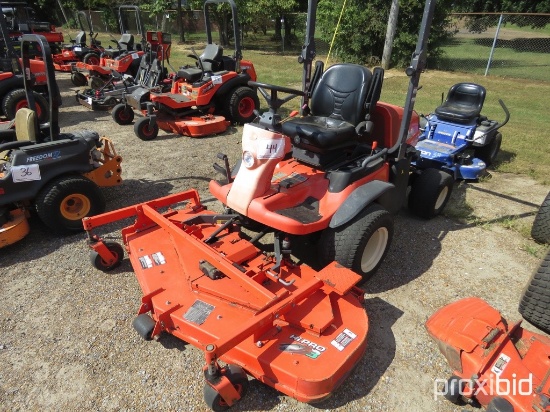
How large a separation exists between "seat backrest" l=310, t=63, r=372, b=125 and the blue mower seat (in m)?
2.57

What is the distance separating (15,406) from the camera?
2201 millimetres

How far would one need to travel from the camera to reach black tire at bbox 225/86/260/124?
7.20 metres

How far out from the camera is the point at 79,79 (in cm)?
1081

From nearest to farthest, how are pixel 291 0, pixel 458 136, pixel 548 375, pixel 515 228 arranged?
pixel 548 375 → pixel 515 228 → pixel 458 136 → pixel 291 0

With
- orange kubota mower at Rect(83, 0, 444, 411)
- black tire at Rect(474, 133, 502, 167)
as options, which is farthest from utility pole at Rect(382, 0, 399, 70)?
orange kubota mower at Rect(83, 0, 444, 411)

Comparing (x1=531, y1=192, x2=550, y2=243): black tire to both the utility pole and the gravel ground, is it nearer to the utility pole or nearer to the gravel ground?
the gravel ground

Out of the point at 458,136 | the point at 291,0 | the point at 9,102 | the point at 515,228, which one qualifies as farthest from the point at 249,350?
the point at 291,0

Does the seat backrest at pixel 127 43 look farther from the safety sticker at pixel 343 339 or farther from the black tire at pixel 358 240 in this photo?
the safety sticker at pixel 343 339

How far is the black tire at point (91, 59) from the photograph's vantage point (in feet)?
37.8

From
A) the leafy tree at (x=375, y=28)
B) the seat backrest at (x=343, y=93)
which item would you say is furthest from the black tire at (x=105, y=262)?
the leafy tree at (x=375, y=28)

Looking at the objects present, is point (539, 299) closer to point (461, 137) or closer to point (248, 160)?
point (248, 160)

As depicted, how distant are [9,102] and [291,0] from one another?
15260 millimetres

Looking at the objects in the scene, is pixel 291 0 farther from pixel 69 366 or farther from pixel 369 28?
pixel 69 366

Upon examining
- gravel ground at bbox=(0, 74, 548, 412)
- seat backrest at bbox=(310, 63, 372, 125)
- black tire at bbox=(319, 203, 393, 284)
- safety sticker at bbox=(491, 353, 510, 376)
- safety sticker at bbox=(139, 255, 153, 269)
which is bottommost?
gravel ground at bbox=(0, 74, 548, 412)
